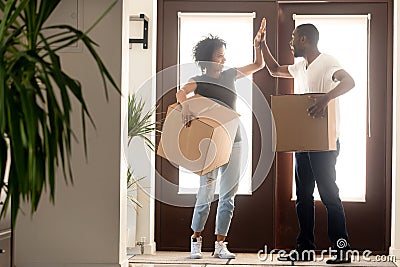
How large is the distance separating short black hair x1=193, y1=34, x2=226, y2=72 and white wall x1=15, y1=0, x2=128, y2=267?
118 cm

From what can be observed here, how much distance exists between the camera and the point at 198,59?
5773 millimetres

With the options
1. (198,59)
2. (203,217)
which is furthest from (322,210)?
(198,59)

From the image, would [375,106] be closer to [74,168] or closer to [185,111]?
[185,111]

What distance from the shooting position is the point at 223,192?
18.3ft

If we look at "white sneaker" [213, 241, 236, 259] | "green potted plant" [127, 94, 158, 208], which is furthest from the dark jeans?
"green potted plant" [127, 94, 158, 208]

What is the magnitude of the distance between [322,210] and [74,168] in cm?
215

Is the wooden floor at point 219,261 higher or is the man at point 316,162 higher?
the man at point 316,162

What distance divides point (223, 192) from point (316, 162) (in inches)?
24.8

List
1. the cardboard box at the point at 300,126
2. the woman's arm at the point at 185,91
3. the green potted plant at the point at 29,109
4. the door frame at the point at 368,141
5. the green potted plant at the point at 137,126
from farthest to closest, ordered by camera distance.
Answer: the door frame at the point at 368,141 < the green potted plant at the point at 137,126 < the woman's arm at the point at 185,91 < the cardboard box at the point at 300,126 < the green potted plant at the point at 29,109

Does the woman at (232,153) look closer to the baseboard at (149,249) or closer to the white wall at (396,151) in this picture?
the baseboard at (149,249)

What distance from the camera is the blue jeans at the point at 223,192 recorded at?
5.52 metres

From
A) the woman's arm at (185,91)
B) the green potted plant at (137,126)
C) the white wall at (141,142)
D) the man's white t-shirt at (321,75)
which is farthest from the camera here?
the white wall at (141,142)

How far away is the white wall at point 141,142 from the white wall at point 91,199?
131 cm

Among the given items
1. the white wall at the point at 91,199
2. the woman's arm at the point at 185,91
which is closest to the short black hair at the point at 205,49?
the woman's arm at the point at 185,91
